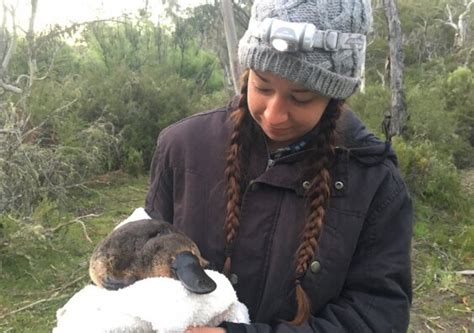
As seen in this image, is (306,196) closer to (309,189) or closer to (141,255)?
(309,189)

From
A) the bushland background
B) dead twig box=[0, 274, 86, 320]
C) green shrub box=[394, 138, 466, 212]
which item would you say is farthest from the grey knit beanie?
green shrub box=[394, 138, 466, 212]

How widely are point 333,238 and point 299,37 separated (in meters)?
0.58

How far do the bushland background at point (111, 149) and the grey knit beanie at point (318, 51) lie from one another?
3916 mm

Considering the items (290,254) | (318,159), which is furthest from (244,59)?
(290,254)

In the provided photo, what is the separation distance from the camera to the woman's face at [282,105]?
5.19ft

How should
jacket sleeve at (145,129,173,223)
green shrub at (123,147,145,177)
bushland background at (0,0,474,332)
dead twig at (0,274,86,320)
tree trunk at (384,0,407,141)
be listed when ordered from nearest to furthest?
jacket sleeve at (145,129,173,223), dead twig at (0,274,86,320), bushland background at (0,0,474,332), green shrub at (123,147,145,177), tree trunk at (384,0,407,141)

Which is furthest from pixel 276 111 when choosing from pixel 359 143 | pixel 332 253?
pixel 332 253

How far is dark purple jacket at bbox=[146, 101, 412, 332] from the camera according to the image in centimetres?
166

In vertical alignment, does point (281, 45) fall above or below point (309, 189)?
above

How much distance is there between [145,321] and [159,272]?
15 centimetres

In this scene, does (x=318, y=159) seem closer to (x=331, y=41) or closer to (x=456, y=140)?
(x=331, y=41)

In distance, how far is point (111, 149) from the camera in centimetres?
1031

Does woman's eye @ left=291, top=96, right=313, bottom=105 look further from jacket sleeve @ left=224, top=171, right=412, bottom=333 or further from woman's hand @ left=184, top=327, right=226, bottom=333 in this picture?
woman's hand @ left=184, top=327, right=226, bottom=333

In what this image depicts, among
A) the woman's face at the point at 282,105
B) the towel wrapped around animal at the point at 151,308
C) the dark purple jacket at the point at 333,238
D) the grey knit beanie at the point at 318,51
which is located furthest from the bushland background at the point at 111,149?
the grey knit beanie at the point at 318,51
